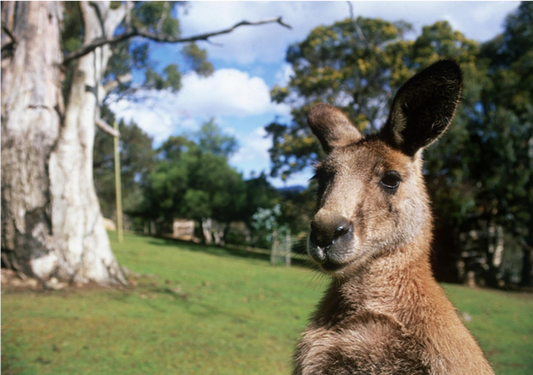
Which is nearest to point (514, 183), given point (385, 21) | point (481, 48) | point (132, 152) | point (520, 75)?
point (520, 75)

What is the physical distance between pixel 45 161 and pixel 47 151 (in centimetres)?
19

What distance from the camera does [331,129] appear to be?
113 inches

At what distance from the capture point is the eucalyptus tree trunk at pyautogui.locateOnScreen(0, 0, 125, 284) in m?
7.62

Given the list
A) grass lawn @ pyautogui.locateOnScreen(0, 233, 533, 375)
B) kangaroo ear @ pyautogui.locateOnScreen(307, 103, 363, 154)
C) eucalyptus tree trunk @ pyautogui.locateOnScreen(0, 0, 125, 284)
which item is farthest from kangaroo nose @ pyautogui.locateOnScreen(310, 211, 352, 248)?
eucalyptus tree trunk @ pyautogui.locateOnScreen(0, 0, 125, 284)

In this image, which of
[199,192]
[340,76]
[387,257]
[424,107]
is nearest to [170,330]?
[387,257]

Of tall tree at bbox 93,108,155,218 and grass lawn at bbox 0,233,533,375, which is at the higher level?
tall tree at bbox 93,108,155,218

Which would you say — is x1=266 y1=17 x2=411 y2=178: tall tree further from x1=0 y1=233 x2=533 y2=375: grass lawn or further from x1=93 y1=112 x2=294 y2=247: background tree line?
x1=93 y1=112 x2=294 y2=247: background tree line

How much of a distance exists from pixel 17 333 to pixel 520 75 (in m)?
18.5

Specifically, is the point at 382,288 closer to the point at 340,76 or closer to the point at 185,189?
the point at 340,76

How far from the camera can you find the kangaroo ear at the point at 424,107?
2.13 m

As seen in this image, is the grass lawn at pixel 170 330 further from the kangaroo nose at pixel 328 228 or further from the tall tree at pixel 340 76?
the tall tree at pixel 340 76

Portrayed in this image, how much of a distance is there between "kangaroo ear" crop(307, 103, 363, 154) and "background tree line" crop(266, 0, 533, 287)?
24.1ft

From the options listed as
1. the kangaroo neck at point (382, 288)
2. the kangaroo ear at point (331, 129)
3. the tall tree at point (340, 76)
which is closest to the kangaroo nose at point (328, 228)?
the kangaroo neck at point (382, 288)

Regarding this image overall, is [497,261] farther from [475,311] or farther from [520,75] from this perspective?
[475,311]
